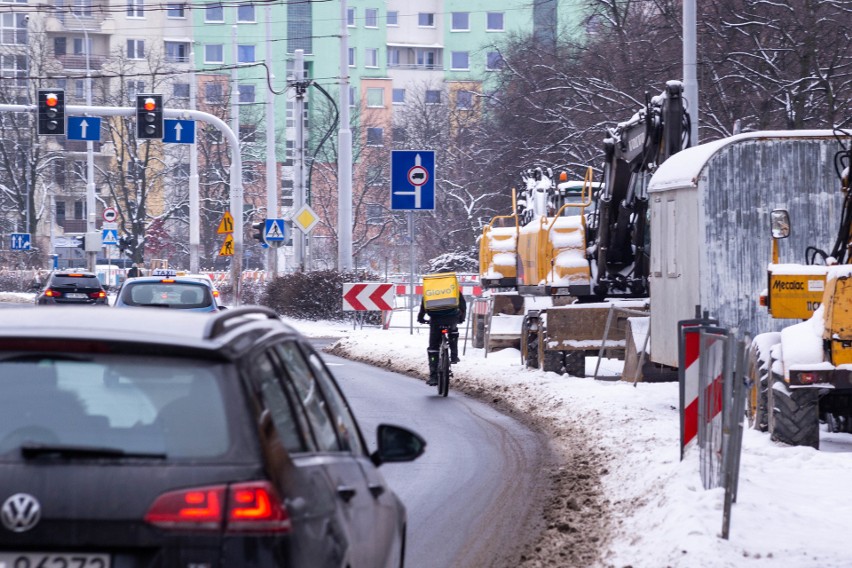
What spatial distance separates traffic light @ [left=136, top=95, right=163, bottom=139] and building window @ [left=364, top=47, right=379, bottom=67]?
232 ft

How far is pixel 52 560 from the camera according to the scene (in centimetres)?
410

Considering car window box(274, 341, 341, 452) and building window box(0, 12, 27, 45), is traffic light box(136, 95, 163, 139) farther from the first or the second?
building window box(0, 12, 27, 45)

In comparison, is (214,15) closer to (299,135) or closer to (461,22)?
(461,22)

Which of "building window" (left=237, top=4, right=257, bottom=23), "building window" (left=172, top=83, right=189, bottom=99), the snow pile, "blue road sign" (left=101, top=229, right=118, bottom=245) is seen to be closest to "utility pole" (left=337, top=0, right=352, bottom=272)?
the snow pile

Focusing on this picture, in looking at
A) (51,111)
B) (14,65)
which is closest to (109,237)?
(51,111)

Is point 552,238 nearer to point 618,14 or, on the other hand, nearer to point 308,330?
point 308,330

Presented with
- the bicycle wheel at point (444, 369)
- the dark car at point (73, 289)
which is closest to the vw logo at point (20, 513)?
the bicycle wheel at point (444, 369)

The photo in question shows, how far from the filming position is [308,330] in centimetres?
3881

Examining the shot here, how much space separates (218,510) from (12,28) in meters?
96.4

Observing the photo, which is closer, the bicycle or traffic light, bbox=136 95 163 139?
the bicycle

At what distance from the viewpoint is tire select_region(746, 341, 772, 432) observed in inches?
557

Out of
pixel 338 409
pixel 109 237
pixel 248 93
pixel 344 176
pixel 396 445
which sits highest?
pixel 248 93

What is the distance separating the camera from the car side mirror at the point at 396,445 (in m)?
5.91

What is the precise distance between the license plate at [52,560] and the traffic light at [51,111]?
31291 mm
